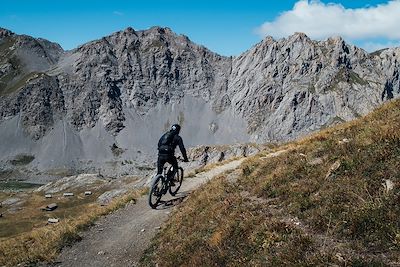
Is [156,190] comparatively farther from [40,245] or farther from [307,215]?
[307,215]

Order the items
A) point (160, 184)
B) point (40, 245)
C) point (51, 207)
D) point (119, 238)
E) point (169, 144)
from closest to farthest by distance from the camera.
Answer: point (119, 238)
point (40, 245)
point (169, 144)
point (160, 184)
point (51, 207)

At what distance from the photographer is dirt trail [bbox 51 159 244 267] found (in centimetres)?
1669

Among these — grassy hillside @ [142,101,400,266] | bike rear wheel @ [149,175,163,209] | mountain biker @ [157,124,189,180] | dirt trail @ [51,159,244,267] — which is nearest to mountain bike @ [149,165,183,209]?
bike rear wheel @ [149,175,163,209]

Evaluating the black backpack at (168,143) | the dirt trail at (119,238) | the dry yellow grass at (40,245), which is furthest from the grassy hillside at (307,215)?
the dry yellow grass at (40,245)

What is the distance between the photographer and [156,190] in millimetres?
23000

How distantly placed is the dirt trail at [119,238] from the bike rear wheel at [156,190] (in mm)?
419

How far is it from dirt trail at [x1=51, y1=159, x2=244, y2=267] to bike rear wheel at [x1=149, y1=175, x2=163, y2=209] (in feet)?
1.37

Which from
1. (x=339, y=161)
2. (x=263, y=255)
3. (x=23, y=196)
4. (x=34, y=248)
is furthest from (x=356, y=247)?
(x=23, y=196)

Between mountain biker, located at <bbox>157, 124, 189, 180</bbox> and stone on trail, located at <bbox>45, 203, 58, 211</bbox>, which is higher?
mountain biker, located at <bbox>157, 124, 189, 180</bbox>

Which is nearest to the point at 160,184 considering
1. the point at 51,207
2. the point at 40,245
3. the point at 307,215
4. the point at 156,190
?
the point at 156,190

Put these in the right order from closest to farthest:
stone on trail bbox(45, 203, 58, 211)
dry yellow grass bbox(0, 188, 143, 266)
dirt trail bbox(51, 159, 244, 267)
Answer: dirt trail bbox(51, 159, 244, 267) → dry yellow grass bbox(0, 188, 143, 266) → stone on trail bbox(45, 203, 58, 211)

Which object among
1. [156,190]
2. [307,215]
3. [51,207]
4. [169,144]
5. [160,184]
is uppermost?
[169,144]

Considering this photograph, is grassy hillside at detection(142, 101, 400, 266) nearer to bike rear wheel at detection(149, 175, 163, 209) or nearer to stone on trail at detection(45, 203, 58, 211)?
bike rear wheel at detection(149, 175, 163, 209)

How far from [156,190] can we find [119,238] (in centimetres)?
456
